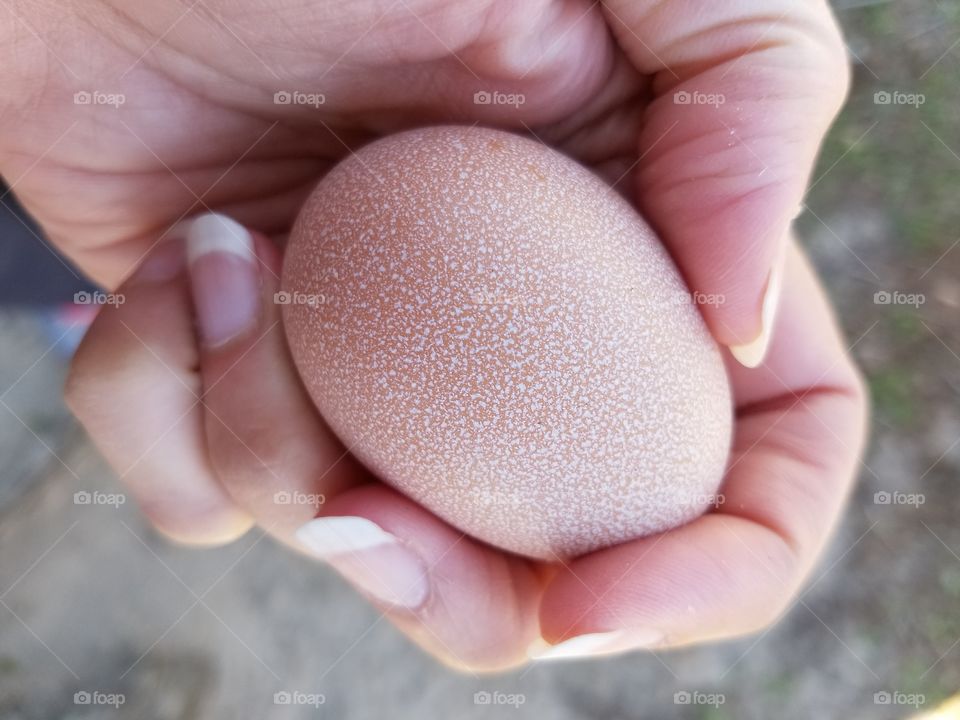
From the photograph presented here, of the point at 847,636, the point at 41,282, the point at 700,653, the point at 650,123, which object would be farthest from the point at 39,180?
the point at 847,636

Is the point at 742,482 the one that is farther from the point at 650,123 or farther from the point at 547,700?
the point at 547,700

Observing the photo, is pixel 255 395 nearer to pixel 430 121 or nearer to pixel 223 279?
pixel 223 279

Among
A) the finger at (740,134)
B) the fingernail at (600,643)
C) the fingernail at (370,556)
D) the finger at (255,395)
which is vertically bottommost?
the fingernail at (600,643)

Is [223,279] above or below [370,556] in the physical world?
above

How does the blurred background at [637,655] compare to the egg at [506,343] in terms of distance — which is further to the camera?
the blurred background at [637,655]

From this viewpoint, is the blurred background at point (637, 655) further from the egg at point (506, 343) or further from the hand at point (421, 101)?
the egg at point (506, 343)

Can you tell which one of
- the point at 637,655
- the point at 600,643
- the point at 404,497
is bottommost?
the point at 637,655

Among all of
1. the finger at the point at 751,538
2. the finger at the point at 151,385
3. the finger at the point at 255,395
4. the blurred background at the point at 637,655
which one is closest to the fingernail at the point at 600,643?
the finger at the point at 751,538

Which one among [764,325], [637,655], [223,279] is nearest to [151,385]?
[223,279]
